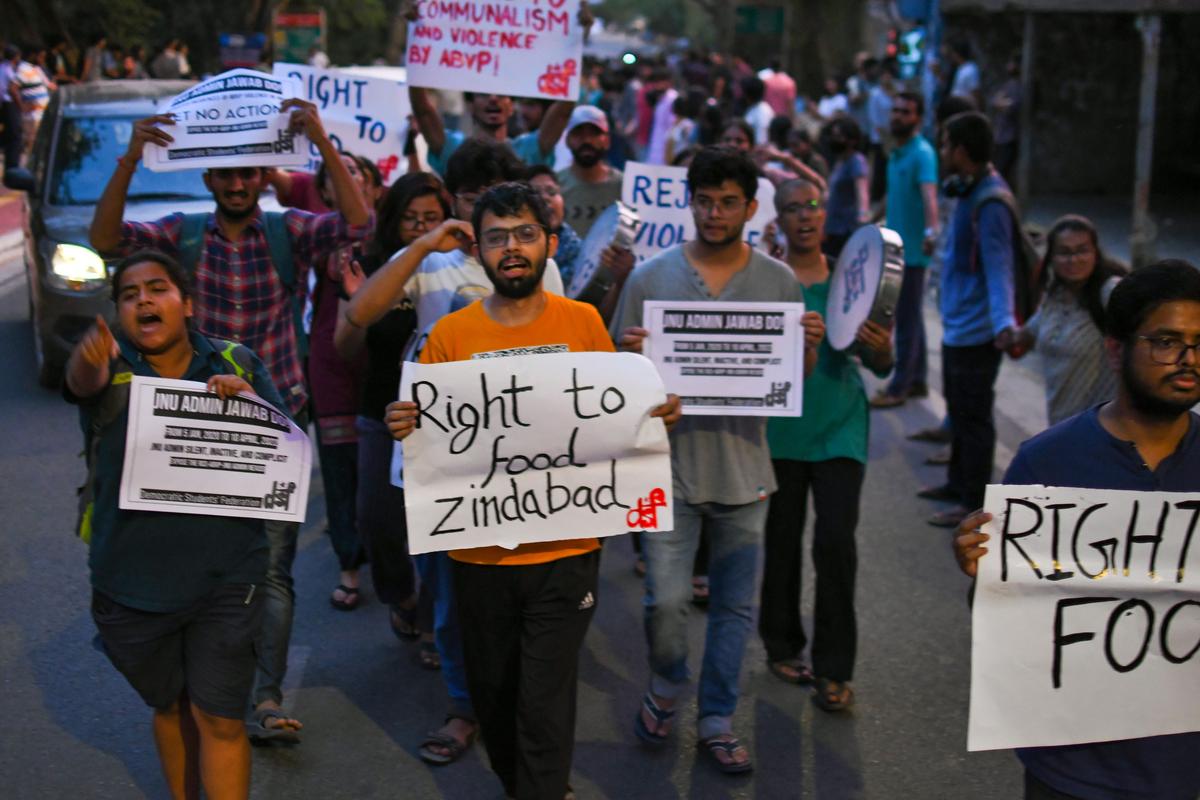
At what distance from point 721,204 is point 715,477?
902 millimetres

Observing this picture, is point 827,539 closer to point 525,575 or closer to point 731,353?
point 731,353

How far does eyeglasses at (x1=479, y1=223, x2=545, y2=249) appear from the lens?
4.20 meters

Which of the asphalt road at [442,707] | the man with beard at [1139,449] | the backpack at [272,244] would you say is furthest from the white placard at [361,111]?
the man with beard at [1139,449]

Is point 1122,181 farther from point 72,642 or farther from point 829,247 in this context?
point 72,642

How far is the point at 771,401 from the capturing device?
4.97 metres

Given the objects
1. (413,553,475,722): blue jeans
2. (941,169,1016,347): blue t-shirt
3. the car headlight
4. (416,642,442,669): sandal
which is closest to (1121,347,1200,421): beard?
(413,553,475,722): blue jeans

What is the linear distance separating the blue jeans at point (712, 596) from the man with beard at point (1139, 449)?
1.65 m

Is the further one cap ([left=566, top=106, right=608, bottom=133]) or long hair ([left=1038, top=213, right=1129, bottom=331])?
cap ([left=566, top=106, right=608, bottom=133])

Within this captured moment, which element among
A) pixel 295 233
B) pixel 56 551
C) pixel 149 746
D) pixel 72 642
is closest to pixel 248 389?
pixel 295 233

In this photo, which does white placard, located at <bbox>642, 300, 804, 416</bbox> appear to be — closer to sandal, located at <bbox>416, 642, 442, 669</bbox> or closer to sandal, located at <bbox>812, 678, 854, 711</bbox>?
sandal, located at <bbox>812, 678, 854, 711</bbox>

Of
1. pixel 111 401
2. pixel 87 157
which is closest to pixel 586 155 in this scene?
pixel 87 157

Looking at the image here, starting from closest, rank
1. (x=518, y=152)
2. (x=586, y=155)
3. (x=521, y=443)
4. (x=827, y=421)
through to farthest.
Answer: (x=521, y=443) < (x=827, y=421) < (x=586, y=155) < (x=518, y=152)

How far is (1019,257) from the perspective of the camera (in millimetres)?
7469

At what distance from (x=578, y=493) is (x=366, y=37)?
173 ft
